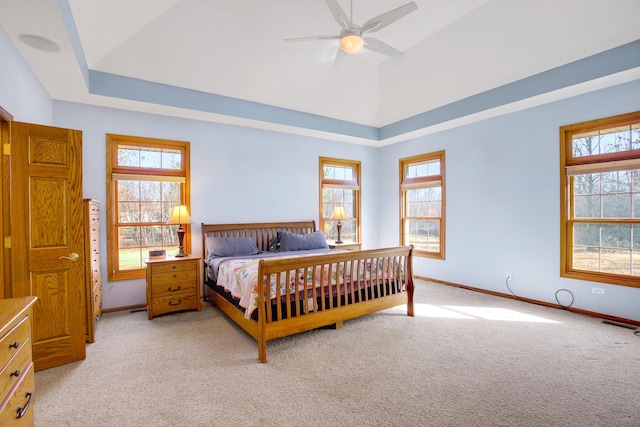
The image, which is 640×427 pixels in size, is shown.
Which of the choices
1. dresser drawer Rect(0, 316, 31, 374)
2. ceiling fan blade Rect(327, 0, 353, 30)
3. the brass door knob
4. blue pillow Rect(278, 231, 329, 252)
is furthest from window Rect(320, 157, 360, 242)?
dresser drawer Rect(0, 316, 31, 374)

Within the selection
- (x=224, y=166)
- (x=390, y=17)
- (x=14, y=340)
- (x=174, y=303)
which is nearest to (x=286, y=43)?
(x=390, y=17)

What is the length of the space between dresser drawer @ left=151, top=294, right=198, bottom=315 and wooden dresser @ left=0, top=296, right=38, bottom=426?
221 cm

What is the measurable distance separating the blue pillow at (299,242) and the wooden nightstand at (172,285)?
1356mm

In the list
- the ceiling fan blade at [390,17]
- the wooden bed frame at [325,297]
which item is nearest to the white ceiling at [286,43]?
the ceiling fan blade at [390,17]

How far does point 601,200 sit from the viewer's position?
377 cm

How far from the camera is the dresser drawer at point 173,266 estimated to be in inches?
148

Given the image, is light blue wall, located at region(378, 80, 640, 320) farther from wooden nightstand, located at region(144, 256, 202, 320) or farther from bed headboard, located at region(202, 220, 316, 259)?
wooden nightstand, located at region(144, 256, 202, 320)

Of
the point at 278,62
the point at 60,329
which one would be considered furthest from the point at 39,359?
the point at 278,62

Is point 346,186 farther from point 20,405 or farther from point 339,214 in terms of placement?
point 20,405

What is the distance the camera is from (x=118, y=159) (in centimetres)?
420

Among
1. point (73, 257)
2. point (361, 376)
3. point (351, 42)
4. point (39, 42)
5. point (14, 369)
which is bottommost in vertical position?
point (361, 376)

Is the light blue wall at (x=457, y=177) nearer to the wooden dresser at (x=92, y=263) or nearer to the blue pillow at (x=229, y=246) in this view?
the wooden dresser at (x=92, y=263)

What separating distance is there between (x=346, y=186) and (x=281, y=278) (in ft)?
11.7

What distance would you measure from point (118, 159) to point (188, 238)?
1.44 meters
